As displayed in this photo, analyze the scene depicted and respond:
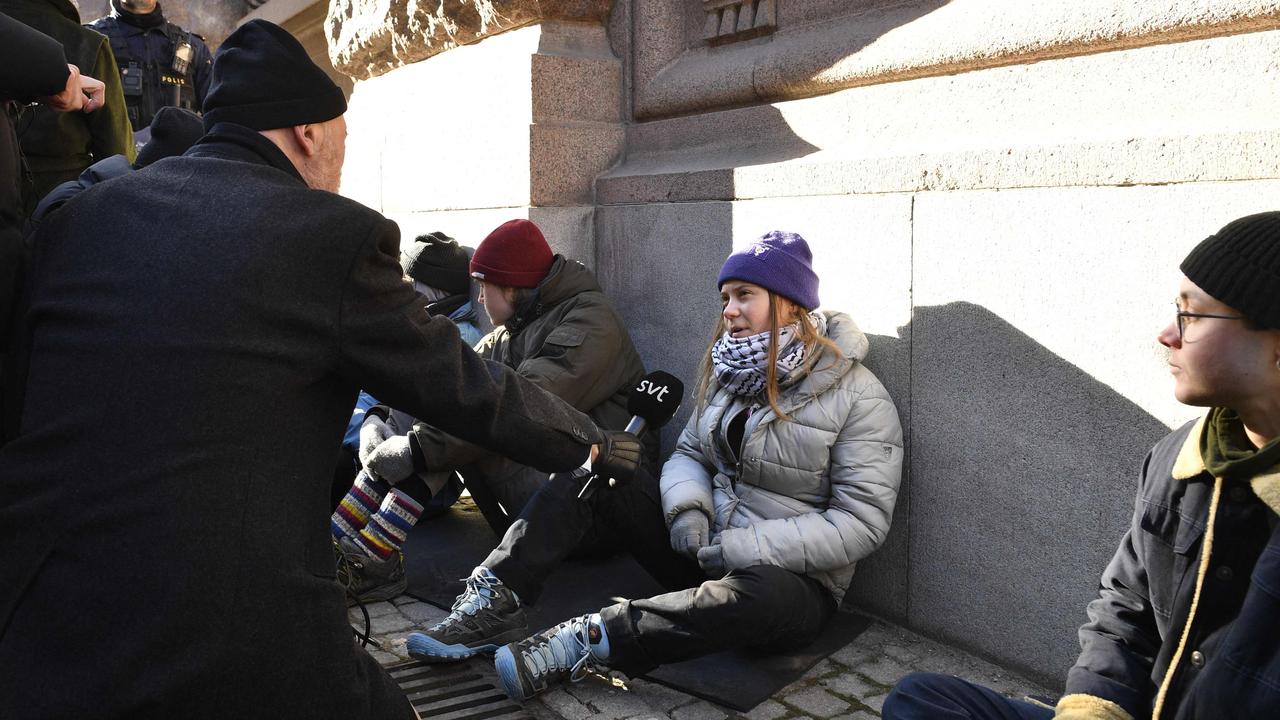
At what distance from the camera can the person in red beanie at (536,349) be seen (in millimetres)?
4367

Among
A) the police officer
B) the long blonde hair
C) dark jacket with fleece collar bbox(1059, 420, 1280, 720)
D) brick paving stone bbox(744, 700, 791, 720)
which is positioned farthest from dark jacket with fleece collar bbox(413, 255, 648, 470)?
the police officer

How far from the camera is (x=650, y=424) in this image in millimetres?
2957

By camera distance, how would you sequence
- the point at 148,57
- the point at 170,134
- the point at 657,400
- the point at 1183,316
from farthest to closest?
the point at 148,57
the point at 170,134
the point at 657,400
the point at 1183,316

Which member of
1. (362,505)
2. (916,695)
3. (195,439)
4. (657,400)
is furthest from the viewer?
(362,505)

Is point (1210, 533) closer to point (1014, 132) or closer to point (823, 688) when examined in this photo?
point (823, 688)

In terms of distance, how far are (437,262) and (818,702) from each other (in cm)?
310

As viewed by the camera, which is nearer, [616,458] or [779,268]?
[616,458]

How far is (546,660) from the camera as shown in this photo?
3.34m

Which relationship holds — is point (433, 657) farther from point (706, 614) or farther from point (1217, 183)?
point (1217, 183)

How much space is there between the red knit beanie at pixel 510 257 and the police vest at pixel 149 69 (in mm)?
3190

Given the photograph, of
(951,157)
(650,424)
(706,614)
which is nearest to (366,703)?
(650,424)

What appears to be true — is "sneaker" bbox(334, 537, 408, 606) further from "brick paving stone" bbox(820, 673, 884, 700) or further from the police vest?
the police vest

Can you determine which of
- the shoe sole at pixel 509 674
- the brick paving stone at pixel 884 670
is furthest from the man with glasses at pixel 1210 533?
the shoe sole at pixel 509 674

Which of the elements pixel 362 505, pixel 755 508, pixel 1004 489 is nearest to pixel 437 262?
pixel 362 505
